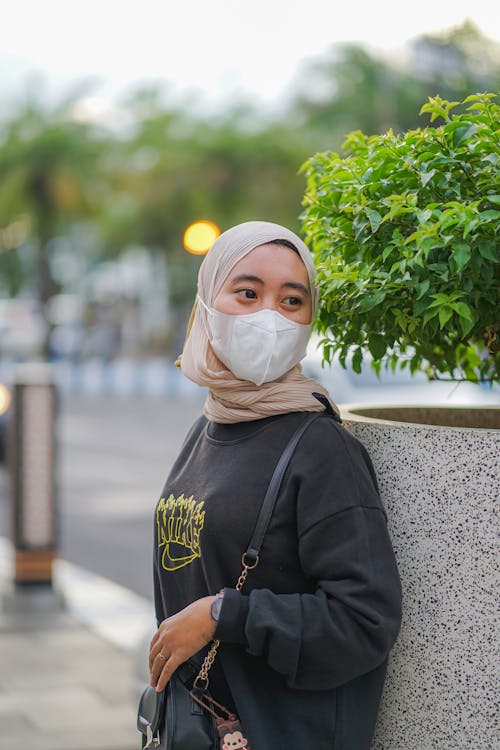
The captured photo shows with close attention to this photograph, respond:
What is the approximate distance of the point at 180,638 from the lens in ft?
7.01

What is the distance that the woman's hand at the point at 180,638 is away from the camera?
210 cm

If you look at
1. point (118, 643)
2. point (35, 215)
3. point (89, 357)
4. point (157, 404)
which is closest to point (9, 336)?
point (89, 357)

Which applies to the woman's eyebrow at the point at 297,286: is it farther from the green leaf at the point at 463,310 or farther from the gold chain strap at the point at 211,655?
the gold chain strap at the point at 211,655

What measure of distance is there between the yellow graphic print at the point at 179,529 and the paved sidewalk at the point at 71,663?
241 centimetres

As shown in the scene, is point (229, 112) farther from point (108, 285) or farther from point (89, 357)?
point (108, 285)

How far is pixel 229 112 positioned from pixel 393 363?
32.3 meters

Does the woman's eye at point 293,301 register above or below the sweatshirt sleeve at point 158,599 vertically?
above

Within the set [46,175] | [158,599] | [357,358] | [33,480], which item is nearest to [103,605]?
[33,480]

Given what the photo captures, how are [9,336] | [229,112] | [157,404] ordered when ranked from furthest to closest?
[9,336], [229,112], [157,404]

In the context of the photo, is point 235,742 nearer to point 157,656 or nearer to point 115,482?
point 157,656

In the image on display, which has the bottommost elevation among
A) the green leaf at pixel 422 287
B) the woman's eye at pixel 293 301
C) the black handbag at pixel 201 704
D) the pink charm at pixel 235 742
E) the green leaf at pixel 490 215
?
the pink charm at pixel 235 742

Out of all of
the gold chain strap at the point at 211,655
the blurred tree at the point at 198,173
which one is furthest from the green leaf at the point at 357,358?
the blurred tree at the point at 198,173

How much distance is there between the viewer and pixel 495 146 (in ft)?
7.41

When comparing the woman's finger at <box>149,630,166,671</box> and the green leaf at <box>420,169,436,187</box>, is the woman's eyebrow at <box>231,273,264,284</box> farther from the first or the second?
the woman's finger at <box>149,630,166,671</box>
